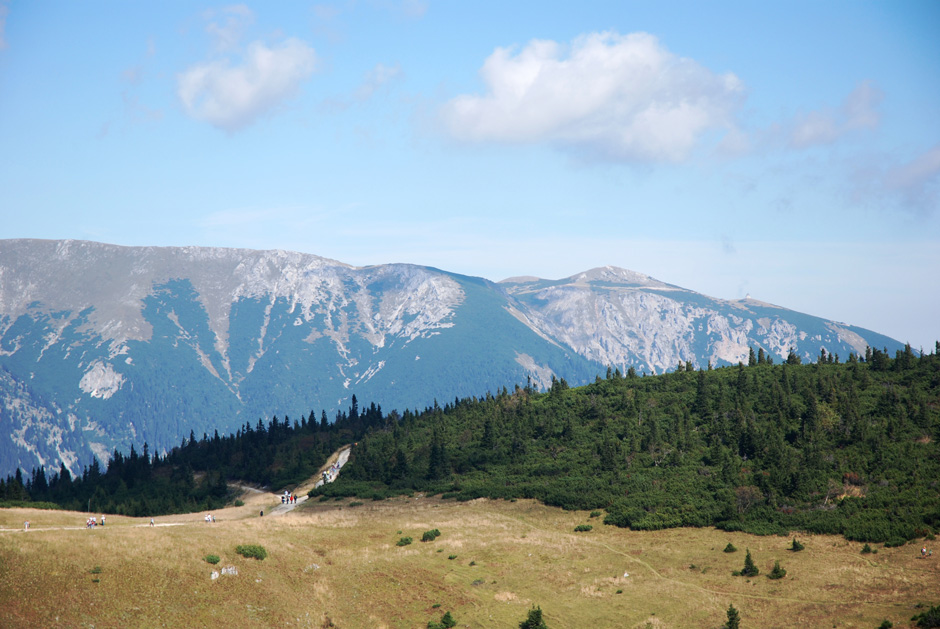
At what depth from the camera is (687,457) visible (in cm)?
12025

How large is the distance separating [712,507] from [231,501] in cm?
9522

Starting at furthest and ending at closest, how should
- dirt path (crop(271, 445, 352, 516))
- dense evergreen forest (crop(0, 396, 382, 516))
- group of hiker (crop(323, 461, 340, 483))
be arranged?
group of hiker (crop(323, 461, 340, 483)) → dense evergreen forest (crop(0, 396, 382, 516)) → dirt path (crop(271, 445, 352, 516))

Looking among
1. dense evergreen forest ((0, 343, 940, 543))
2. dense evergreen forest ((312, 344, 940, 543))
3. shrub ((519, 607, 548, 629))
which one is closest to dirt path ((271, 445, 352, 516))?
dense evergreen forest ((0, 343, 940, 543))

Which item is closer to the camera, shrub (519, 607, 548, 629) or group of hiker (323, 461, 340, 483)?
shrub (519, 607, 548, 629)

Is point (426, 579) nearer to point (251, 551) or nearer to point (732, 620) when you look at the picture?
point (251, 551)

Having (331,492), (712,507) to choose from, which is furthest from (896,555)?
(331,492)

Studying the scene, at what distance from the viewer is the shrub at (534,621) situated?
2569 inches

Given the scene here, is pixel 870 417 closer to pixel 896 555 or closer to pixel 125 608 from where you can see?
pixel 896 555

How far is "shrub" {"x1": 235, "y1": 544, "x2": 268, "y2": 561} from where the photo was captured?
7275 cm

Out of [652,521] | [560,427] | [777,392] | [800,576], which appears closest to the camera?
[800,576]

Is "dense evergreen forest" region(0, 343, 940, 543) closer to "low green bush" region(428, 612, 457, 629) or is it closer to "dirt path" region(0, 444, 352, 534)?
"dirt path" region(0, 444, 352, 534)

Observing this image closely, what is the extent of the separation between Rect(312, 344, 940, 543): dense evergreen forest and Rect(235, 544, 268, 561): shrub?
158 feet

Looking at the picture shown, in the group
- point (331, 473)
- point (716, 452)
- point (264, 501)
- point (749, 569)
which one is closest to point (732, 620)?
point (749, 569)

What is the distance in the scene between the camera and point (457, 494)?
123125 mm
